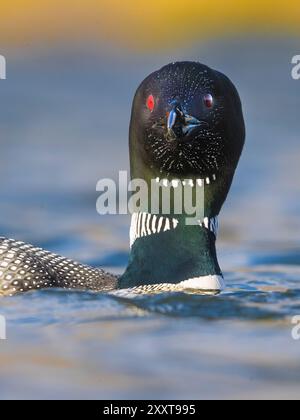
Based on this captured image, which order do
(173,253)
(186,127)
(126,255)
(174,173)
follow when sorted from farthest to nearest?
(126,255)
(173,253)
(174,173)
(186,127)

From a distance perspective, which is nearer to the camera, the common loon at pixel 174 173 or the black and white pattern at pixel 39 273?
the common loon at pixel 174 173

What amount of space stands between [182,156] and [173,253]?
1.80 ft

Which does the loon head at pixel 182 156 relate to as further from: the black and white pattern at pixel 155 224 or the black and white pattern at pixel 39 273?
the black and white pattern at pixel 39 273

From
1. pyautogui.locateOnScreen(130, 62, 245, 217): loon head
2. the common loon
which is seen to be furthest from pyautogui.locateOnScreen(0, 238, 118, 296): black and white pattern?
pyautogui.locateOnScreen(130, 62, 245, 217): loon head

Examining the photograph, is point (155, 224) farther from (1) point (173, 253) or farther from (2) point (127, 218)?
(2) point (127, 218)

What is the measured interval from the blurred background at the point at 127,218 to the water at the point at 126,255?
0.01m

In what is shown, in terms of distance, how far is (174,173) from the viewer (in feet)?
26.2

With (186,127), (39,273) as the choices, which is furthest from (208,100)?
(39,273)

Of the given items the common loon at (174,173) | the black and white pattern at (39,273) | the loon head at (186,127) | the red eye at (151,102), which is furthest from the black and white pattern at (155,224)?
the red eye at (151,102)

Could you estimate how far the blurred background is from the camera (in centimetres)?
699

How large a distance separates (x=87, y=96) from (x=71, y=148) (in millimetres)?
1512

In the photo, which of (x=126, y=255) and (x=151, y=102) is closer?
(x=151, y=102)

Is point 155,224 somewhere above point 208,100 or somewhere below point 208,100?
below

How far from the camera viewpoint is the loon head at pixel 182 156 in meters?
7.82
